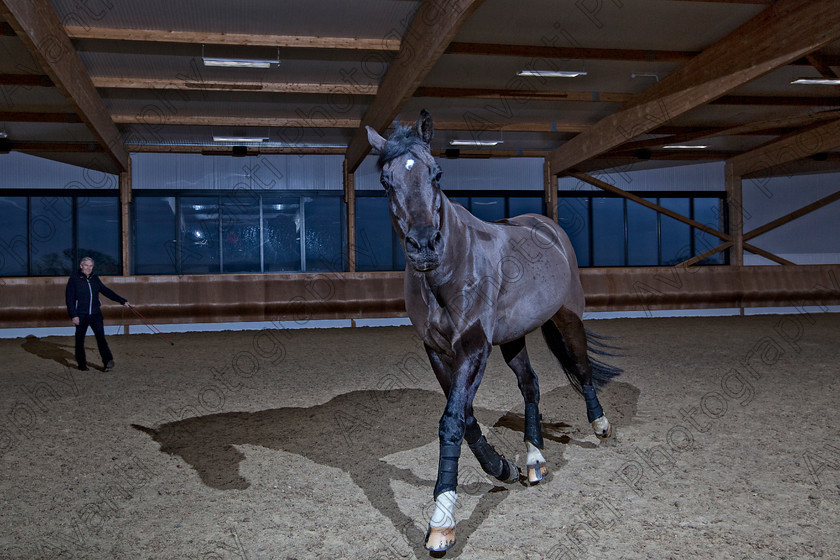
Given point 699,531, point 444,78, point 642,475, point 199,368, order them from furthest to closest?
point 444,78 < point 199,368 < point 642,475 < point 699,531

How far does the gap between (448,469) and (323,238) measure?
24.4m

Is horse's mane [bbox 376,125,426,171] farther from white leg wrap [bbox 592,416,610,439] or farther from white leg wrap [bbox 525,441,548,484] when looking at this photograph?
white leg wrap [bbox 592,416,610,439]

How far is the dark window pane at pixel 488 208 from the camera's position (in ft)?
59.6

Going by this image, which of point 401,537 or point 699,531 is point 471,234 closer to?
point 401,537

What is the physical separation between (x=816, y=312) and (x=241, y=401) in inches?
615

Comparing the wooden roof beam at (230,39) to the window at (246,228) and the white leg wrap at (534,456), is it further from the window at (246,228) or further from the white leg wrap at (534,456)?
the window at (246,228)

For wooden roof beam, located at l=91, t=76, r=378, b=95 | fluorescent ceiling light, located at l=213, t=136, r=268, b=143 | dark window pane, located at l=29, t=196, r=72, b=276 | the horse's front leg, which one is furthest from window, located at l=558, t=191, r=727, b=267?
the horse's front leg

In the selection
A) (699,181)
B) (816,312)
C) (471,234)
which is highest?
(699,181)

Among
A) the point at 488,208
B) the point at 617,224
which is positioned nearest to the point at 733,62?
the point at 488,208

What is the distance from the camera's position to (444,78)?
11.2m

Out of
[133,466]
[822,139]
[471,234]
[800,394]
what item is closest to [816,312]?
[822,139]

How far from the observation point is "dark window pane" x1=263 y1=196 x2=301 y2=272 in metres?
17.5

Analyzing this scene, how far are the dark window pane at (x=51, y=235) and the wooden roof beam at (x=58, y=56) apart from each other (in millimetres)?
11300

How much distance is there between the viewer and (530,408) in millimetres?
3887
